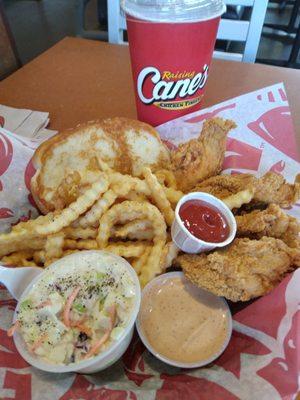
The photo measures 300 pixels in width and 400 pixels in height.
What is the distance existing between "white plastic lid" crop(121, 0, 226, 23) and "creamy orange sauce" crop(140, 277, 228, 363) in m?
1.01

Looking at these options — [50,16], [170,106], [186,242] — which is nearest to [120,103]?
[170,106]

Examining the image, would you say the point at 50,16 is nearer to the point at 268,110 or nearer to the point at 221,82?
the point at 221,82

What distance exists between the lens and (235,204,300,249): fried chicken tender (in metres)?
1.23

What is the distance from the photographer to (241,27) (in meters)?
2.59

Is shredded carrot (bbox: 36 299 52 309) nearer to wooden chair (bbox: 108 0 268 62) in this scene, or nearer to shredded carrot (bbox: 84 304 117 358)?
shredded carrot (bbox: 84 304 117 358)

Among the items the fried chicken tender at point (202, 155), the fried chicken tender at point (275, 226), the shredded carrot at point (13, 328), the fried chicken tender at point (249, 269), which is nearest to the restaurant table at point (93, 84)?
the fried chicken tender at point (202, 155)

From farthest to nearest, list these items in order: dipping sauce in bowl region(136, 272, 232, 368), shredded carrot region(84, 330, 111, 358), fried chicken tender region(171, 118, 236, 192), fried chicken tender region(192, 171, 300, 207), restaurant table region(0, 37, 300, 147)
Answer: restaurant table region(0, 37, 300, 147) → fried chicken tender region(171, 118, 236, 192) → fried chicken tender region(192, 171, 300, 207) → dipping sauce in bowl region(136, 272, 232, 368) → shredded carrot region(84, 330, 111, 358)

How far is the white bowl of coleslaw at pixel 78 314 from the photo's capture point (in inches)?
41.0

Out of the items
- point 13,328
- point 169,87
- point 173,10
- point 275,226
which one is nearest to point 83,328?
point 13,328

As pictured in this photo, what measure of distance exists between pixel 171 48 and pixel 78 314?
3.52 ft

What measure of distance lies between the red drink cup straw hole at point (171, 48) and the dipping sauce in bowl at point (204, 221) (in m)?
0.54

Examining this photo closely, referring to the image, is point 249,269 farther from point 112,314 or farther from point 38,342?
point 38,342

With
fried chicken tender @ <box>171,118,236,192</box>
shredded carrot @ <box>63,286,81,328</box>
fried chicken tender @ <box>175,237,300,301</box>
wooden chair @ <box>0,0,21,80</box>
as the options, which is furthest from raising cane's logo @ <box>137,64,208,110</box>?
wooden chair @ <box>0,0,21,80</box>

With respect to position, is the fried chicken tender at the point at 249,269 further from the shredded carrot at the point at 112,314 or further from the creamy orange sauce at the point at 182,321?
the shredded carrot at the point at 112,314
